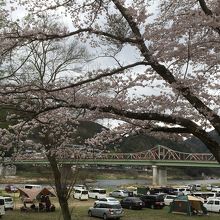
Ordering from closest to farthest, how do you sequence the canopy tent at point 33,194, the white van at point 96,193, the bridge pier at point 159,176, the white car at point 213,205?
1. the canopy tent at point 33,194
2. the white car at point 213,205
3. the white van at point 96,193
4. the bridge pier at point 159,176

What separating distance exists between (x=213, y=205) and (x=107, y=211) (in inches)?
466

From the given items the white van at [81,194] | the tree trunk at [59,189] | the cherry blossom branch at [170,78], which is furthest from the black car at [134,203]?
the cherry blossom branch at [170,78]

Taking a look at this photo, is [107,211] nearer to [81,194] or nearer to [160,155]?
[81,194]

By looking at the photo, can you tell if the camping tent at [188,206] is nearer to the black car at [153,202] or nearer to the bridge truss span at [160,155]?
the black car at [153,202]

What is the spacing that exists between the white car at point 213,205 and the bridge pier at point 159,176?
5244 cm

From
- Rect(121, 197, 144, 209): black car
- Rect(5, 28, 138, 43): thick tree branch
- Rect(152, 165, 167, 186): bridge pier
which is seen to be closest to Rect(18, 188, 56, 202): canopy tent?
Rect(121, 197, 144, 209): black car

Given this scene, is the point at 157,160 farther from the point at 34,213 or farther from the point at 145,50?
the point at 145,50

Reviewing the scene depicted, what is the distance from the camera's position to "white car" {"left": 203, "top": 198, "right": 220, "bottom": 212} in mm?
38594

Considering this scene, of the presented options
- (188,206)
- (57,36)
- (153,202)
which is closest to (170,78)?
(57,36)

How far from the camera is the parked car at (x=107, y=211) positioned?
31500 millimetres

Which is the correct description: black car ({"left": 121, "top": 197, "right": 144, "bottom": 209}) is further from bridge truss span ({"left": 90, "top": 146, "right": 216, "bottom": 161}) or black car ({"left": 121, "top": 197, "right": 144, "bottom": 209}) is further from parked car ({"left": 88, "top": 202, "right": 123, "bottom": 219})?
bridge truss span ({"left": 90, "top": 146, "right": 216, "bottom": 161})

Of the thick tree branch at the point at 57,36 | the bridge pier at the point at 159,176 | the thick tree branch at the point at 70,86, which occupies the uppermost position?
the bridge pier at the point at 159,176

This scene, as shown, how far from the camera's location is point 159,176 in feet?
310

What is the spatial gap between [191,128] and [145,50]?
72.0 inches
